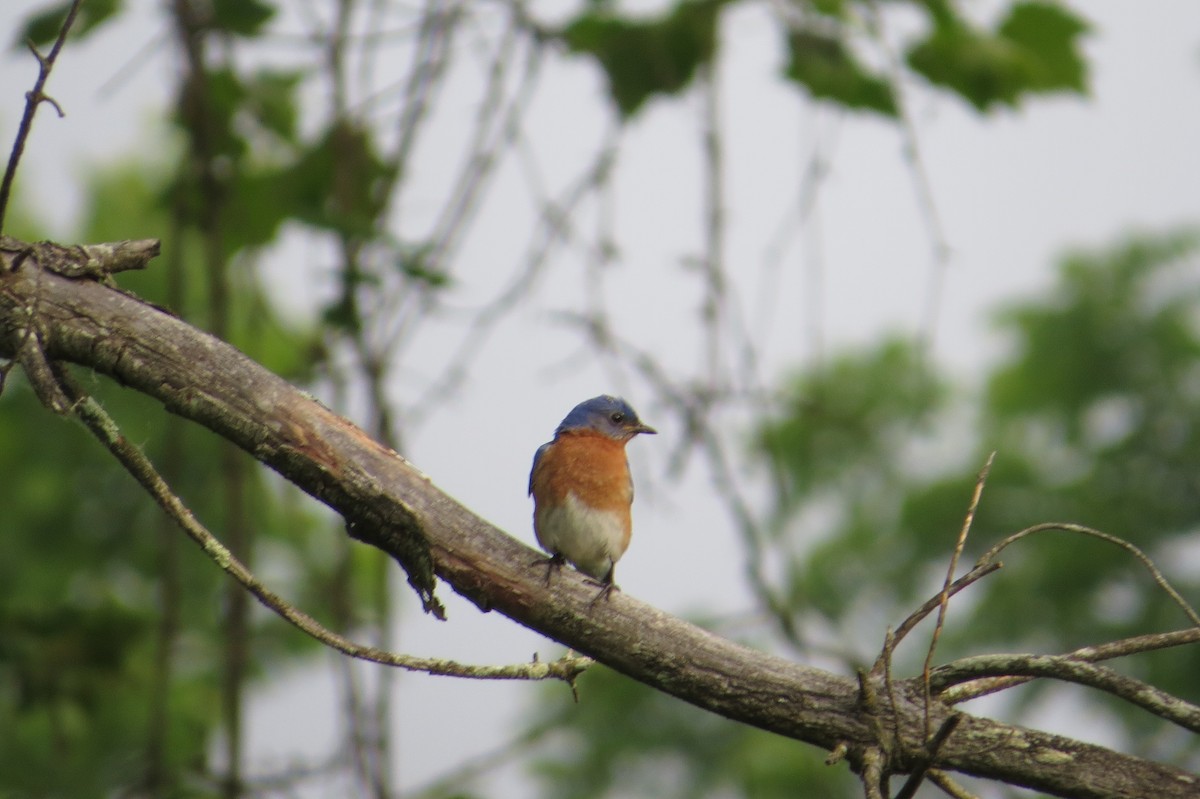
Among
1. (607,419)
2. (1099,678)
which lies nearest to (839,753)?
(1099,678)

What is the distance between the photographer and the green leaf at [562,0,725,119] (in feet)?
15.3

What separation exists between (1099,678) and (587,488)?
232 cm

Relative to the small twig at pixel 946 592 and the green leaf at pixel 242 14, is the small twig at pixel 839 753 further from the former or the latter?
the green leaf at pixel 242 14

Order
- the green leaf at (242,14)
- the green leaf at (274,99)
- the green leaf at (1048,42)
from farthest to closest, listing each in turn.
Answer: the green leaf at (274,99) < the green leaf at (1048,42) < the green leaf at (242,14)

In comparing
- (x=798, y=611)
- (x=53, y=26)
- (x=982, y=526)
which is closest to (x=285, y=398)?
(x=53, y=26)

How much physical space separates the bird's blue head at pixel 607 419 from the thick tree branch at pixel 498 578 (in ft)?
7.54

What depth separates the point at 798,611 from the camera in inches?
187

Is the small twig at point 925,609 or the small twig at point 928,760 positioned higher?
the small twig at point 925,609

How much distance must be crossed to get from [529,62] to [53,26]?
1.80 m

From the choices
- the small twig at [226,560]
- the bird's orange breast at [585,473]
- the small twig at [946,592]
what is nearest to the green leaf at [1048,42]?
the bird's orange breast at [585,473]

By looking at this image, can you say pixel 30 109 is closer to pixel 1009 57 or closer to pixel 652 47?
pixel 652 47

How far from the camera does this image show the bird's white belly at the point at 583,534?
4395 millimetres

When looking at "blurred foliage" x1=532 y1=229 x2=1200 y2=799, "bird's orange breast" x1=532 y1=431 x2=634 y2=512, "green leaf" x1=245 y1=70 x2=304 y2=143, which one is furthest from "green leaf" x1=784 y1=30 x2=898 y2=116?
"blurred foliage" x1=532 y1=229 x2=1200 y2=799

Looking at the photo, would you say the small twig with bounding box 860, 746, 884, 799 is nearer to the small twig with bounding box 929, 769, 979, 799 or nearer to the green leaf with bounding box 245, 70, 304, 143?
the small twig with bounding box 929, 769, 979, 799
